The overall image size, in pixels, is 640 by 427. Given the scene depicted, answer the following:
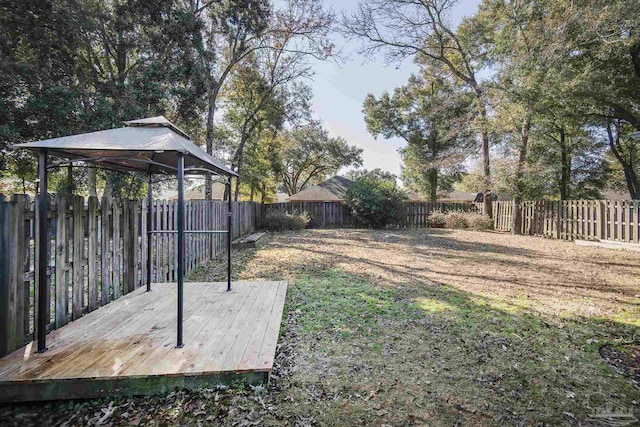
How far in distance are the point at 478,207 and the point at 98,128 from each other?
17.1 metres

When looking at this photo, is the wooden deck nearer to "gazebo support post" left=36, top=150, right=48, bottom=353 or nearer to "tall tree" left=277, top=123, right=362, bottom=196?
"gazebo support post" left=36, top=150, right=48, bottom=353

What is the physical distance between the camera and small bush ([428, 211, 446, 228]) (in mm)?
16766

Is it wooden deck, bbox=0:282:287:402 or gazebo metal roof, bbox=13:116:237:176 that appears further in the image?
gazebo metal roof, bbox=13:116:237:176

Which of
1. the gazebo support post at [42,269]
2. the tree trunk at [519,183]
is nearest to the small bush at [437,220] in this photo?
Result: the tree trunk at [519,183]

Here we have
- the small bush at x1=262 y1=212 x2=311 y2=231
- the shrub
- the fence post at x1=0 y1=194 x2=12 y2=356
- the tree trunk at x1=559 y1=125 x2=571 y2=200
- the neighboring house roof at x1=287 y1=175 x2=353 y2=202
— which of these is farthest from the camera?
the neighboring house roof at x1=287 y1=175 x2=353 y2=202

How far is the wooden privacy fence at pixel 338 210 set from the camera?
17.6 metres

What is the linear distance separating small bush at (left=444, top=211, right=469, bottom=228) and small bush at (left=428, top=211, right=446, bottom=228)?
0.33 meters

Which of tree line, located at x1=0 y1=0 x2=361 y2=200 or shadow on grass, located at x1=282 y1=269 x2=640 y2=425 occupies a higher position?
tree line, located at x1=0 y1=0 x2=361 y2=200

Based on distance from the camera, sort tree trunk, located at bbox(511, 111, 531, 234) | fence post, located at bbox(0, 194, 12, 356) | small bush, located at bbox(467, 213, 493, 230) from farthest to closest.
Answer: small bush, located at bbox(467, 213, 493, 230), tree trunk, located at bbox(511, 111, 531, 234), fence post, located at bbox(0, 194, 12, 356)

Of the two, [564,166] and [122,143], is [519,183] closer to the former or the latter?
[564,166]

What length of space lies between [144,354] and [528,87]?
44.2 ft

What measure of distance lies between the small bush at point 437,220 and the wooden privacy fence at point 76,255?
Answer: 14.1 metres

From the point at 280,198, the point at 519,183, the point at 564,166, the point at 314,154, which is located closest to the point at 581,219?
the point at 519,183

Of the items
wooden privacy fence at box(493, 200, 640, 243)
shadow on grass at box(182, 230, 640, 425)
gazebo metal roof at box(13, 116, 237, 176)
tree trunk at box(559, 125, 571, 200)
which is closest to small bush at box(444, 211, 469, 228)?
wooden privacy fence at box(493, 200, 640, 243)
